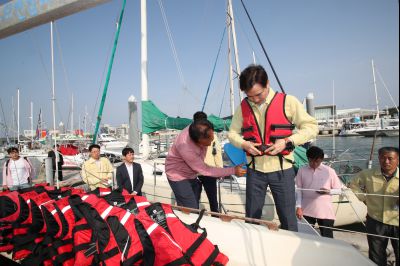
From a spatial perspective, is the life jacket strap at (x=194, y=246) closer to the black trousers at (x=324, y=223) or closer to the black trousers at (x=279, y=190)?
the black trousers at (x=279, y=190)

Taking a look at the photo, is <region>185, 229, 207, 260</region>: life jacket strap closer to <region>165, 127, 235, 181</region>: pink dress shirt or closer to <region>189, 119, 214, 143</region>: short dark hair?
<region>165, 127, 235, 181</region>: pink dress shirt

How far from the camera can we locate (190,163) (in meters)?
2.83

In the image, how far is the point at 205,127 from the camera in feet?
8.89

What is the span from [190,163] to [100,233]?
43.6 inches

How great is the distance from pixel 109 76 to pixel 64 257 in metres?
5.12

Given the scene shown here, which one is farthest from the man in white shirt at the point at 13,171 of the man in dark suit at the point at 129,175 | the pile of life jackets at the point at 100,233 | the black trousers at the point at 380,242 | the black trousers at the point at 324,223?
the black trousers at the point at 380,242

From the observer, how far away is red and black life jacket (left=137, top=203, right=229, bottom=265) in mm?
1896

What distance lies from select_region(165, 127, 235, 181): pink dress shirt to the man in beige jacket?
252 centimetres

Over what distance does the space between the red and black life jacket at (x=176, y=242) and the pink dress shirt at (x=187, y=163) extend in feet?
2.16

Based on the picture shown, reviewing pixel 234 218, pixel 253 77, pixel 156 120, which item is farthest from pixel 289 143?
pixel 156 120

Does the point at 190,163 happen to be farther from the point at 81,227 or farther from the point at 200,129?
the point at 81,227

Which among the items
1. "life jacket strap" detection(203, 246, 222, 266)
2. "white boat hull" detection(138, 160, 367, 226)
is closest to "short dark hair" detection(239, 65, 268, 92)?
"life jacket strap" detection(203, 246, 222, 266)

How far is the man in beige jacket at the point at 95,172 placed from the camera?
5.04 m

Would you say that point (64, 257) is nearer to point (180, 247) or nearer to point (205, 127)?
point (180, 247)
